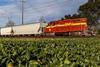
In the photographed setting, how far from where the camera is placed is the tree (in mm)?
99062

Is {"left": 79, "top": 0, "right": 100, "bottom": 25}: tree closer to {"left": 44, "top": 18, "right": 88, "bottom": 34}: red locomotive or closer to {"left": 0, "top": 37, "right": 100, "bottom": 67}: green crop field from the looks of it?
{"left": 44, "top": 18, "right": 88, "bottom": 34}: red locomotive

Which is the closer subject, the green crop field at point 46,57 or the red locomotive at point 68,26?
the green crop field at point 46,57

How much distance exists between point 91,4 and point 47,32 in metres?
40.4

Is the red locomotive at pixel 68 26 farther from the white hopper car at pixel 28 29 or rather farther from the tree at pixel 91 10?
the tree at pixel 91 10

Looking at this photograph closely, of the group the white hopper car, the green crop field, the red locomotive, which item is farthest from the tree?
the green crop field

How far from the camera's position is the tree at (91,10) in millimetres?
99062

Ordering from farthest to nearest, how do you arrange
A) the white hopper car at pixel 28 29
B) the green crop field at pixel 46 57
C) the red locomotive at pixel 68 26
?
the white hopper car at pixel 28 29 → the red locomotive at pixel 68 26 → the green crop field at pixel 46 57

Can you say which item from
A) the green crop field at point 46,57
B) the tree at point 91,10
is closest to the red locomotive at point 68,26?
the tree at point 91,10

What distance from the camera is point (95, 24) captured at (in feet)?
314

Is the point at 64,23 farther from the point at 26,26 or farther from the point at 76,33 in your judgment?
the point at 26,26

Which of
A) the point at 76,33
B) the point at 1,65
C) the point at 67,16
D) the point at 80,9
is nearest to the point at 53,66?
the point at 1,65

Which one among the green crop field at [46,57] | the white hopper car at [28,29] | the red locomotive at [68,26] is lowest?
the white hopper car at [28,29]

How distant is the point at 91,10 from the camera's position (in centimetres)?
10100

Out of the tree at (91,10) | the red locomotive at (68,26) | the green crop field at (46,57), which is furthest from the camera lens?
the tree at (91,10)
